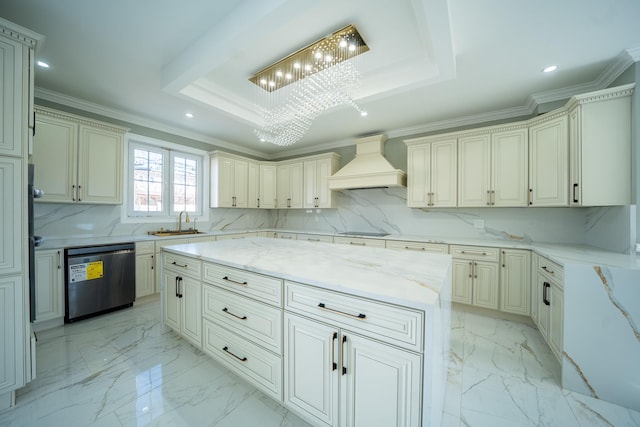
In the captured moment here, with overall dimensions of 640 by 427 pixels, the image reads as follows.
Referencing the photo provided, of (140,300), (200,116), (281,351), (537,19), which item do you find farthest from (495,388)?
(200,116)

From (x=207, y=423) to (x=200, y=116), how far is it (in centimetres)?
350

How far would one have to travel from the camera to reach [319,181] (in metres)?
4.55

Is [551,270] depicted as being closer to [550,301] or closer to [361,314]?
[550,301]

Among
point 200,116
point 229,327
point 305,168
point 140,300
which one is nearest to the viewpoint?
point 229,327

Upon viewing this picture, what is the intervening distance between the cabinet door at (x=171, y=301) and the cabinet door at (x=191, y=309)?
0.26 feet

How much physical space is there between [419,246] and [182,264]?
2.77m

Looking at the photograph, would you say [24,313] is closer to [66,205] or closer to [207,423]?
[207,423]

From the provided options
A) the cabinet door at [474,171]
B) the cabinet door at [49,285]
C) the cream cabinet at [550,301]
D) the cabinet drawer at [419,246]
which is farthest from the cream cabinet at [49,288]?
the cabinet door at [474,171]

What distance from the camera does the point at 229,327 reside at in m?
1.64

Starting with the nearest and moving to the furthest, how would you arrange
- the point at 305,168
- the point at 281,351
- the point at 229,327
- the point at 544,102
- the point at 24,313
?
the point at 281,351 < the point at 24,313 < the point at 229,327 < the point at 544,102 < the point at 305,168

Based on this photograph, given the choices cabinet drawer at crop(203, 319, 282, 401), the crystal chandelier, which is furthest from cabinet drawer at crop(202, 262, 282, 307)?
the crystal chandelier

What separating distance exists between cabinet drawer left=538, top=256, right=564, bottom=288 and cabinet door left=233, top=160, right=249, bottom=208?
4.40 meters

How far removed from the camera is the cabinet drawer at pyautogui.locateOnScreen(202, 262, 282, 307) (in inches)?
54.4

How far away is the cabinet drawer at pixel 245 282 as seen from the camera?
4.53 feet
